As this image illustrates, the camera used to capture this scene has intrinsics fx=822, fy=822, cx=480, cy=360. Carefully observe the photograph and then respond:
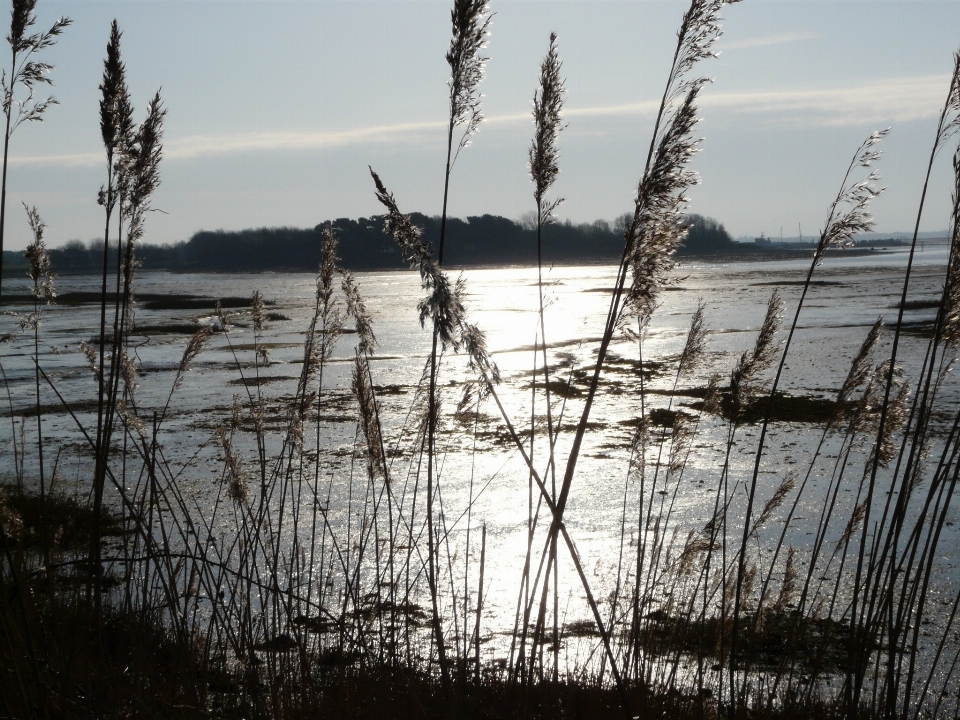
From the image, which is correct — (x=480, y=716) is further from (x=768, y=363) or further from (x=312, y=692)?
(x=768, y=363)

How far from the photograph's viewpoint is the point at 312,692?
2611 mm

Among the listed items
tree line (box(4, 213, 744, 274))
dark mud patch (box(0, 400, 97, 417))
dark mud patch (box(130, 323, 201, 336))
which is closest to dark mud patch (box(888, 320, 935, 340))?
dark mud patch (box(0, 400, 97, 417))

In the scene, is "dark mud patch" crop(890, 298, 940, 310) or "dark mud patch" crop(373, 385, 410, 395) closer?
"dark mud patch" crop(373, 385, 410, 395)

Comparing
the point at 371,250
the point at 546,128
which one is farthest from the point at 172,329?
the point at 371,250

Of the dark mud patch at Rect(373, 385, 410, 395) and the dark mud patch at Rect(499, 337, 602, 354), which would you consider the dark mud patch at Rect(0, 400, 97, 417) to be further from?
the dark mud patch at Rect(499, 337, 602, 354)

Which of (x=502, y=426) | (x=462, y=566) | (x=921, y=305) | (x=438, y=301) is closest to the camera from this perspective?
(x=438, y=301)

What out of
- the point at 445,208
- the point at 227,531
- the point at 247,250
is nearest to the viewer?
the point at 445,208

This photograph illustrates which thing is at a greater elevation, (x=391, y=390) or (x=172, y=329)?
(x=172, y=329)

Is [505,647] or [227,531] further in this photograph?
[227,531]

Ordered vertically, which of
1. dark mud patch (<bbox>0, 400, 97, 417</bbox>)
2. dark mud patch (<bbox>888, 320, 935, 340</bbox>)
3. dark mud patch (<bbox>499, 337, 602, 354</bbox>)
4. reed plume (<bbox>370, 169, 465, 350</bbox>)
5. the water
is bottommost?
dark mud patch (<bbox>0, 400, 97, 417</bbox>)

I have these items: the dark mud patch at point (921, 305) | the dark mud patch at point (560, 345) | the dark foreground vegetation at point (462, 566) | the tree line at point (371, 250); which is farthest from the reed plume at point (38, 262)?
the tree line at point (371, 250)

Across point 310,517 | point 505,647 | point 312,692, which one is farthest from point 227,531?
point 312,692

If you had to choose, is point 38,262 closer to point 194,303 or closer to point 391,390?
point 391,390

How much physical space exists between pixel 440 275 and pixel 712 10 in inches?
37.4
